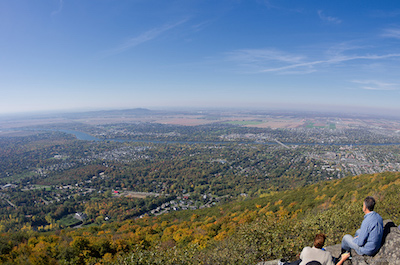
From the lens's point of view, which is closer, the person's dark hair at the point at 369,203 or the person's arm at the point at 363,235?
the person's dark hair at the point at 369,203

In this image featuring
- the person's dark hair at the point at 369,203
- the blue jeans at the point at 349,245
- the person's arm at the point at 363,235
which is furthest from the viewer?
the blue jeans at the point at 349,245

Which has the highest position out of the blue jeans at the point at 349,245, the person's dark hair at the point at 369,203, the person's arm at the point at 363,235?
the person's dark hair at the point at 369,203

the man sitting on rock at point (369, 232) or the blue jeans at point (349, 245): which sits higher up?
the man sitting on rock at point (369, 232)

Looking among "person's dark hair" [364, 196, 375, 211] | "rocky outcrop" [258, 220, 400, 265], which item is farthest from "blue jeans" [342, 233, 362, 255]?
"person's dark hair" [364, 196, 375, 211]

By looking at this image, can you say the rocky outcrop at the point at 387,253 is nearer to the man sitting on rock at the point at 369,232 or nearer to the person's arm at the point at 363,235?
the man sitting on rock at the point at 369,232

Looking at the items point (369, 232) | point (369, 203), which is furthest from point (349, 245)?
point (369, 203)

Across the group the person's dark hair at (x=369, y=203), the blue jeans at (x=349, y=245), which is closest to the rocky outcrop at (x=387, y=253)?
the blue jeans at (x=349, y=245)

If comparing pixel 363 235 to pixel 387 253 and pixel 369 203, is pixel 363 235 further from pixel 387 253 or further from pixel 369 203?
pixel 369 203

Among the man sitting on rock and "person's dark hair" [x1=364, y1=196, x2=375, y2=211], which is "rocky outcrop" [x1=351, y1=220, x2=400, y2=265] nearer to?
the man sitting on rock

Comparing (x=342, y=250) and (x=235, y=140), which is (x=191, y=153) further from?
(x=342, y=250)
